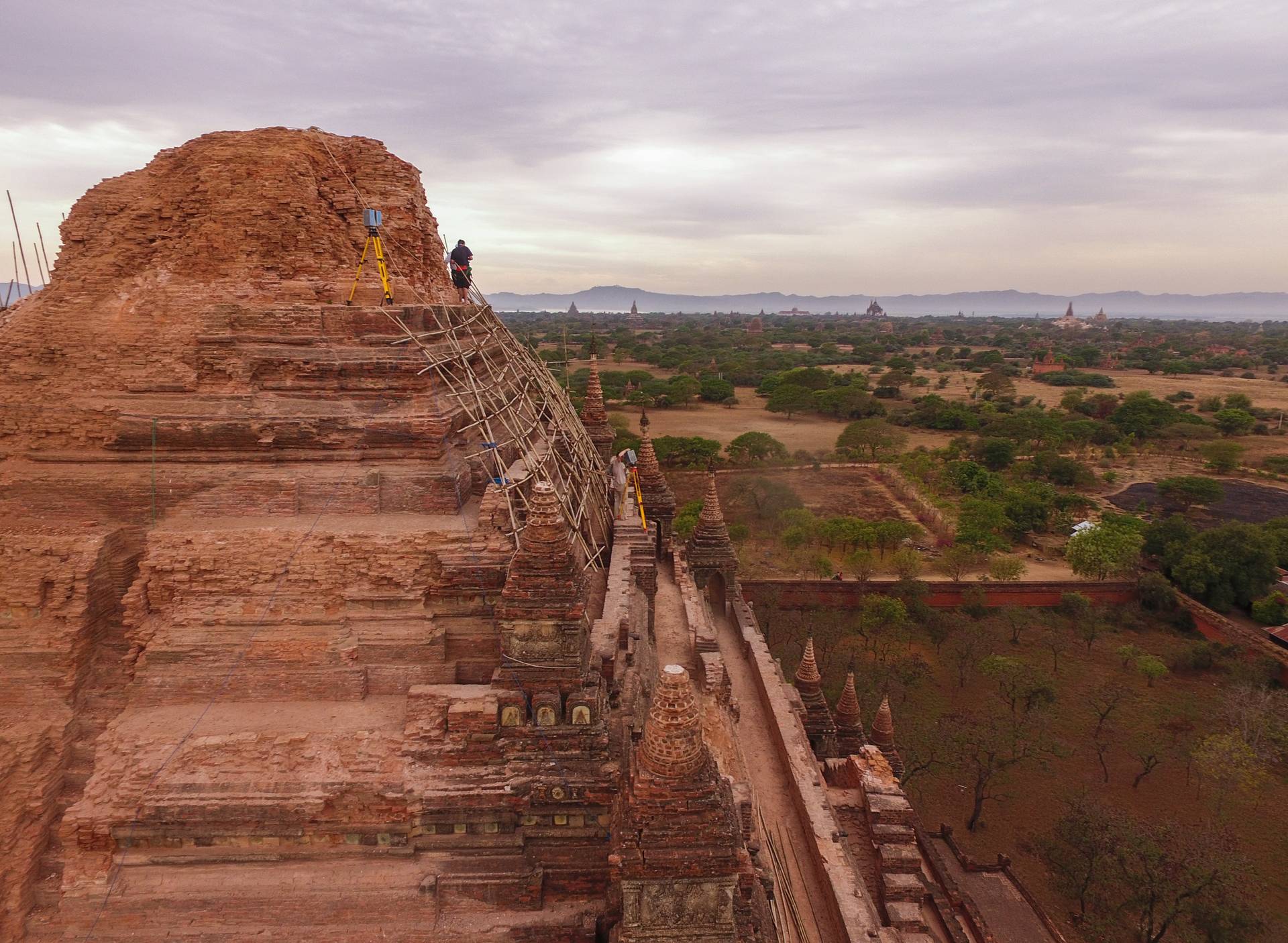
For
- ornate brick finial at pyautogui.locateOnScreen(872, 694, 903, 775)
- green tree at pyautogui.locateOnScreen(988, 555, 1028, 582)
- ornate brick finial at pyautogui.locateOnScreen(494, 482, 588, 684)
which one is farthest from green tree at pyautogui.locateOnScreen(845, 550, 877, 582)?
ornate brick finial at pyautogui.locateOnScreen(494, 482, 588, 684)

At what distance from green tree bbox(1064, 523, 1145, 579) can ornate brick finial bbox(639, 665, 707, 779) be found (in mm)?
30484

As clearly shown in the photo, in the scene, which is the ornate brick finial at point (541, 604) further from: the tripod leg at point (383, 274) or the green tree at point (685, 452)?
the green tree at point (685, 452)

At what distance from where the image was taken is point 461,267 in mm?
16609

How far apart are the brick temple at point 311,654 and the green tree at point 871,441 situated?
4650 centimetres

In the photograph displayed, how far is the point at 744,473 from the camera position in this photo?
5091 cm

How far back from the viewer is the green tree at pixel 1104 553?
3053 cm

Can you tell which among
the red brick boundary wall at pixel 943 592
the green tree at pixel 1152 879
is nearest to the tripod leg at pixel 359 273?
the green tree at pixel 1152 879

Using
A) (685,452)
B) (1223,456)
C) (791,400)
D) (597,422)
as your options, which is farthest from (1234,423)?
(597,422)

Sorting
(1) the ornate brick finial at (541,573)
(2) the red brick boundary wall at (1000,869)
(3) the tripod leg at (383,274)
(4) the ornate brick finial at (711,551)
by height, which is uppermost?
(3) the tripod leg at (383,274)

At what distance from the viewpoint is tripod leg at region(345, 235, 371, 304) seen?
11789 mm

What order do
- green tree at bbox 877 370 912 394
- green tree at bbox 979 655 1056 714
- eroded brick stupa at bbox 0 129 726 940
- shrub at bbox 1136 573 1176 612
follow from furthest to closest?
green tree at bbox 877 370 912 394, shrub at bbox 1136 573 1176 612, green tree at bbox 979 655 1056 714, eroded brick stupa at bbox 0 129 726 940

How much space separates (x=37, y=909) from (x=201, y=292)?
8.58m

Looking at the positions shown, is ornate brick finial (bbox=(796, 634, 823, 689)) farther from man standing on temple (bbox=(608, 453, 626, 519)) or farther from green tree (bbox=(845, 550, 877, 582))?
green tree (bbox=(845, 550, 877, 582))

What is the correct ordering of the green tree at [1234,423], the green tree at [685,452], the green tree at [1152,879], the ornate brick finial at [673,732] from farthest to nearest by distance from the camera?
the green tree at [1234,423] < the green tree at [685,452] < the green tree at [1152,879] < the ornate brick finial at [673,732]
